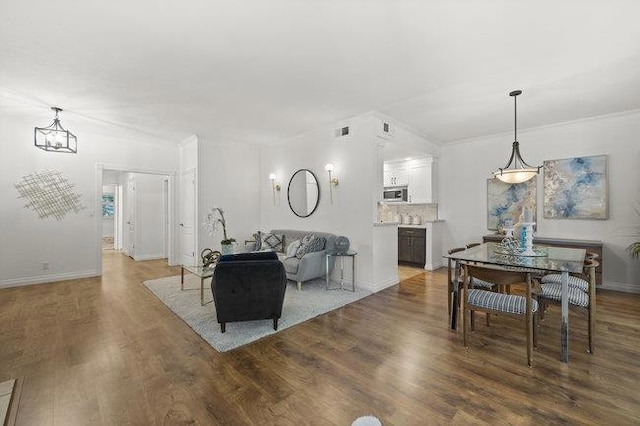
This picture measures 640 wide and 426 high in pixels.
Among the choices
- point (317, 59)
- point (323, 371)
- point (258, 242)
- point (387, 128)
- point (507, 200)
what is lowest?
point (323, 371)

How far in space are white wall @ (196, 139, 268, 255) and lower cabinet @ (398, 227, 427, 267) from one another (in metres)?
3.36

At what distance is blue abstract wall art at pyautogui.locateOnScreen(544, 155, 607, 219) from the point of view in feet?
14.5

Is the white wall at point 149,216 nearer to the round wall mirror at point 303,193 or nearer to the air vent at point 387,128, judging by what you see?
the round wall mirror at point 303,193

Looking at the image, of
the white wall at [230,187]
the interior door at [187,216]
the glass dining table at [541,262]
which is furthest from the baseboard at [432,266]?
the interior door at [187,216]

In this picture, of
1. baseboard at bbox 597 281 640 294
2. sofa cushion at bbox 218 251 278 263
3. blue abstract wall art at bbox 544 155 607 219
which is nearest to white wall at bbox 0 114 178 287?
sofa cushion at bbox 218 251 278 263

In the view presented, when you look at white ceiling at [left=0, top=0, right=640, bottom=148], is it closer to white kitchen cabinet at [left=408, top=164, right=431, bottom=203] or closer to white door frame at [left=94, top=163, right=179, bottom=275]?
white door frame at [left=94, top=163, right=179, bottom=275]

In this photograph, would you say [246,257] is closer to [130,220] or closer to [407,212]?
[407,212]

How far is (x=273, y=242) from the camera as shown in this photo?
543cm

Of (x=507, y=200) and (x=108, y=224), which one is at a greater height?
(x=507, y=200)

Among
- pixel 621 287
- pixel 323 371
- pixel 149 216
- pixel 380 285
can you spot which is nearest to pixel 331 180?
pixel 380 285

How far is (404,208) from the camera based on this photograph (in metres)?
7.02

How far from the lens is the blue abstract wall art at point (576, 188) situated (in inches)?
174

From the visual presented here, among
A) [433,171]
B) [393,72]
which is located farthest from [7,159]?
[433,171]

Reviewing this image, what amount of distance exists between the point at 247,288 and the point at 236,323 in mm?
635
